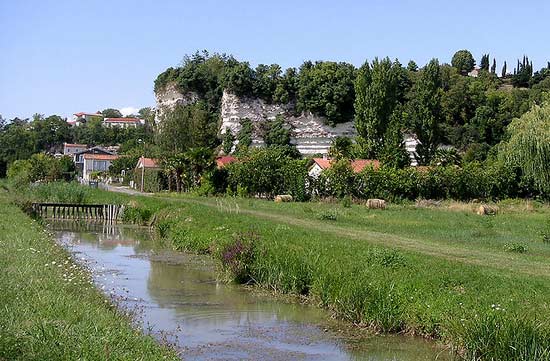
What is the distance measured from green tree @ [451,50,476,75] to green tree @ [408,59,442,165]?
70.5m

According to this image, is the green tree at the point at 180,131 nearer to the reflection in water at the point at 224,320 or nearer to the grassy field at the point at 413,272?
the grassy field at the point at 413,272

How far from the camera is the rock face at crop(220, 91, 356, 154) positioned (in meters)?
98.0

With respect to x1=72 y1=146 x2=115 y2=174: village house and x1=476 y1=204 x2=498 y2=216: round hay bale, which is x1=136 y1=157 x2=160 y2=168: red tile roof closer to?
x1=476 y1=204 x2=498 y2=216: round hay bale

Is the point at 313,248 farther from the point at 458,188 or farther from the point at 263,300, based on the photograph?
the point at 458,188

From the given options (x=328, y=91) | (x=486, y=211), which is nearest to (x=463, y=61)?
(x=328, y=91)

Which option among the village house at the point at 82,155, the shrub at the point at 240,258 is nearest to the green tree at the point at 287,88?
the village house at the point at 82,155

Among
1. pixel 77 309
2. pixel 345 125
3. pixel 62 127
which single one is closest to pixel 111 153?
pixel 62 127

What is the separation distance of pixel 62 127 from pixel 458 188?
13520cm

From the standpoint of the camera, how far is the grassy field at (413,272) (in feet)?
42.9

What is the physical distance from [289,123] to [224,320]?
8200cm

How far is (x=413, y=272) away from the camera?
17.4 metres

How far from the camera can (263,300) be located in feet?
66.5

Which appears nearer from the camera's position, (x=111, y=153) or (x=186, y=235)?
(x=186, y=235)

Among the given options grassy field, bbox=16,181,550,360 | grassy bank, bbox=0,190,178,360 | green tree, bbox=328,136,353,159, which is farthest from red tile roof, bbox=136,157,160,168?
grassy bank, bbox=0,190,178,360
